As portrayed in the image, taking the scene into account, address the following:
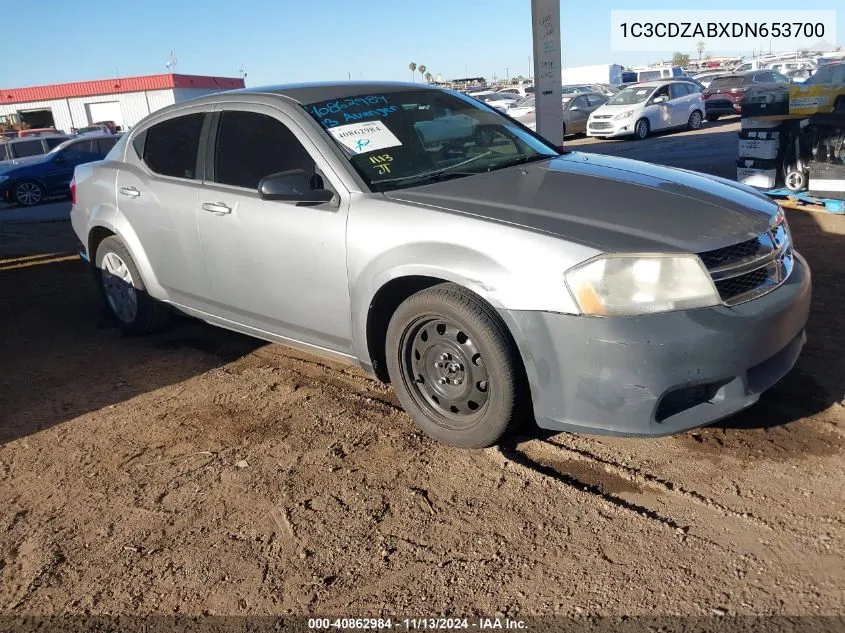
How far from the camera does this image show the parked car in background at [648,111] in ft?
64.4

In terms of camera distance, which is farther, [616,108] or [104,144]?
[616,108]

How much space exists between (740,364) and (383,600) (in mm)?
1665

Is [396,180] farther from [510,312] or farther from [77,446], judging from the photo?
[77,446]

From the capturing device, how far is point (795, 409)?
11.7ft

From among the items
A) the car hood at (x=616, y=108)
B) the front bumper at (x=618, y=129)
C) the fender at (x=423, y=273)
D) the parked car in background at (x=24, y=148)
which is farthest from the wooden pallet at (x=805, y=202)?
the parked car in background at (x=24, y=148)

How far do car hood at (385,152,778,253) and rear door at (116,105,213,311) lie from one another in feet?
5.09

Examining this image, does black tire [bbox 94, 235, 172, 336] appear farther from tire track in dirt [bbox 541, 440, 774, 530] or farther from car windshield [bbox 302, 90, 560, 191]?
tire track in dirt [bbox 541, 440, 774, 530]

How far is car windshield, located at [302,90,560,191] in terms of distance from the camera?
3781 millimetres

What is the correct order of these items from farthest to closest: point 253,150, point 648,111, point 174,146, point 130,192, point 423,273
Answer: point 648,111, point 130,192, point 174,146, point 253,150, point 423,273

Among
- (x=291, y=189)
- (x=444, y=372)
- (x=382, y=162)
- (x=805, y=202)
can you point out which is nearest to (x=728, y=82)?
(x=805, y=202)

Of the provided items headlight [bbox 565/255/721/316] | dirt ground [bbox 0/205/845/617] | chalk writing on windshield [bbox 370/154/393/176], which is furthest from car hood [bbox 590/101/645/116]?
headlight [bbox 565/255/721/316]

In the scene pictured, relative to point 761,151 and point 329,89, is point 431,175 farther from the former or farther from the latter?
point 761,151

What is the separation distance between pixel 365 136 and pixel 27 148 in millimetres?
17617

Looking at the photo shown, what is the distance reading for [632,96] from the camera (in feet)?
67.2
